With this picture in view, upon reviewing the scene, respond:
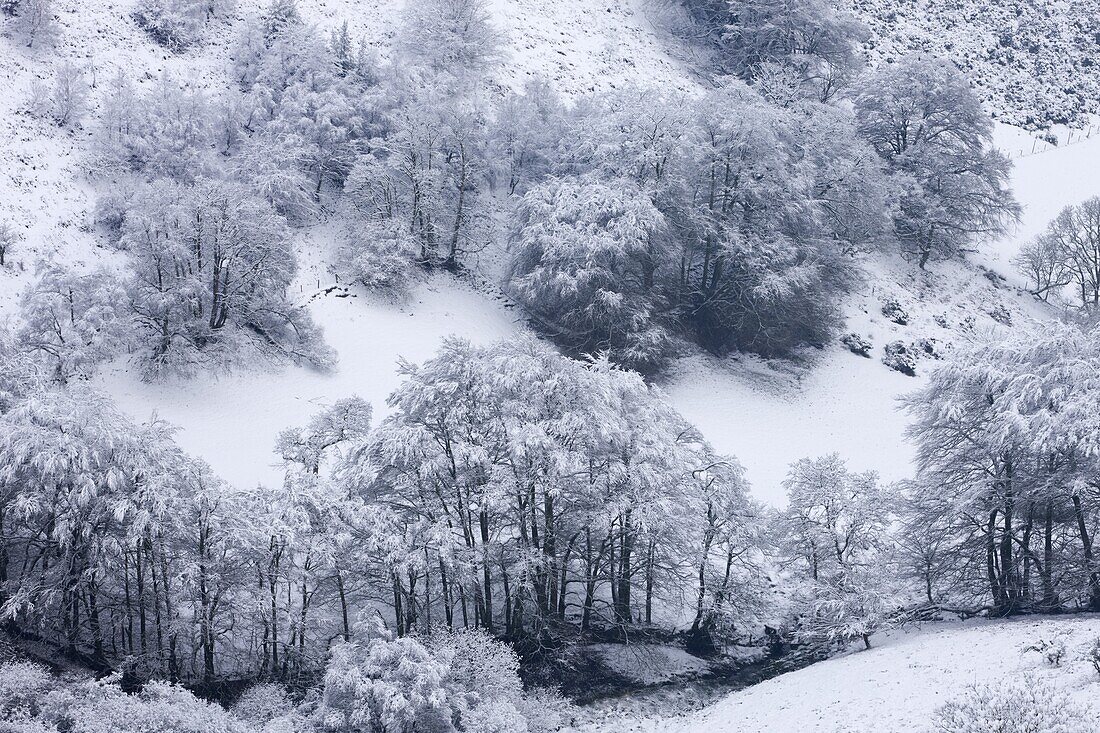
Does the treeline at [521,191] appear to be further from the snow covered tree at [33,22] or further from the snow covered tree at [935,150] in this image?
the snow covered tree at [33,22]

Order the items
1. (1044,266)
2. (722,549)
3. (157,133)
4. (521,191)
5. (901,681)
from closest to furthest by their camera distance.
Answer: (901,681), (722,549), (157,133), (521,191), (1044,266)

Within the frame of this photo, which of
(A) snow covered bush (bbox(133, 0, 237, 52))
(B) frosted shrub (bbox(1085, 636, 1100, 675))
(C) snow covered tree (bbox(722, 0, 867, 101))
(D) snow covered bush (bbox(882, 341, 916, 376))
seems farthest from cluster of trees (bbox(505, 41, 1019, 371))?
(B) frosted shrub (bbox(1085, 636, 1100, 675))

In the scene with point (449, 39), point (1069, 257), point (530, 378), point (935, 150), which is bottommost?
point (530, 378)

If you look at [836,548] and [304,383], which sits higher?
[304,383]

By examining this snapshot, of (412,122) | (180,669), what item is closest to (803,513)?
(180,669)

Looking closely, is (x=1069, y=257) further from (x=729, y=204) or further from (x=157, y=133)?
(x=157, y=133)

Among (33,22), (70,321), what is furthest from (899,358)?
(33,22)

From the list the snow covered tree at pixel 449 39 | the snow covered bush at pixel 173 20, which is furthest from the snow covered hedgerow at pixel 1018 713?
the snow covered bush at pixel 173 20
